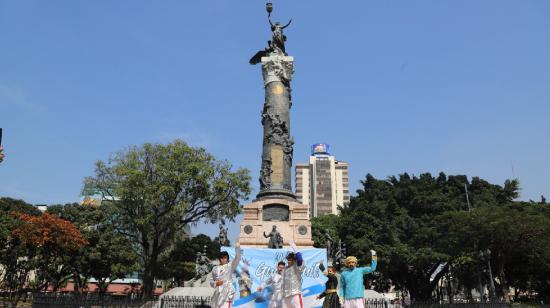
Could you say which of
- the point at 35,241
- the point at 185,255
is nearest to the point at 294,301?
the point at 35,241

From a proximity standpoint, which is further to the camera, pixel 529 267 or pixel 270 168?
pixel 529 267

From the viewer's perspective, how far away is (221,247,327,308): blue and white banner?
49.3 feet

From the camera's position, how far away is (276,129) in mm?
26203

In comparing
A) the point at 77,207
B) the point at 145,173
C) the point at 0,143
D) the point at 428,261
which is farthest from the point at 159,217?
the point at 0,143

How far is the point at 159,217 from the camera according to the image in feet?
108

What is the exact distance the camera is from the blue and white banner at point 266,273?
15.0m

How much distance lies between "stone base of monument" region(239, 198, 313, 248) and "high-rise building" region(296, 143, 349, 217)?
335 feet

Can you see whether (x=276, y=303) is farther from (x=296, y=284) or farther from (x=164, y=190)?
(x=164, y=190)

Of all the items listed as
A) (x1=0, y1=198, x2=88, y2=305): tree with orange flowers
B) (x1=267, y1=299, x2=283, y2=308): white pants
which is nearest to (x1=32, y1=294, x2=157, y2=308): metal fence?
(x1=267, y1=299, x2=283, y2=308): white pants

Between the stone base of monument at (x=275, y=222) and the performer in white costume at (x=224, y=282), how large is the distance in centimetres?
1410

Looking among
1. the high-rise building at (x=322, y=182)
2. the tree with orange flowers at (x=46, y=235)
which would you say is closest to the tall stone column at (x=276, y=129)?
the tree with orange flowers at (x=46, y=235)

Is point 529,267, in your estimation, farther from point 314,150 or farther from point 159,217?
point 314,150

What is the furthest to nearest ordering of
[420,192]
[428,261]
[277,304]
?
[420,192], [428,261], [277,304]

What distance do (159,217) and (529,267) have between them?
25883mm
